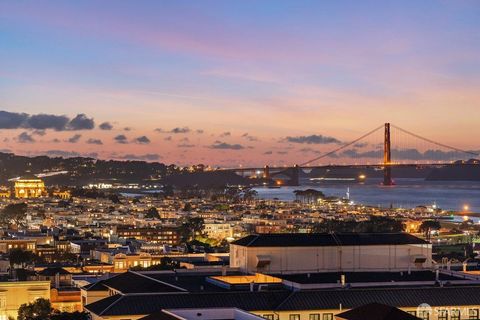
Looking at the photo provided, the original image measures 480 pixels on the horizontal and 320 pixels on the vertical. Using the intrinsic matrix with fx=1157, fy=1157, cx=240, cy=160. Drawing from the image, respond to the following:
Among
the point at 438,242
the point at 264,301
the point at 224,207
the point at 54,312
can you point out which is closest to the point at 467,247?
the point at 438,242

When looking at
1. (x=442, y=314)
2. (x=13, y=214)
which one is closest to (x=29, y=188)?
Result: (x=13, y=214)

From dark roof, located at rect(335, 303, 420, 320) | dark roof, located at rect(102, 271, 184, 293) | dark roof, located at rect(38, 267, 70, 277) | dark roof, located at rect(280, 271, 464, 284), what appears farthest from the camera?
dark roof, located at rect(38, 267, 70, 277)

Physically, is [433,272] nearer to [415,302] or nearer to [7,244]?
[415,302]

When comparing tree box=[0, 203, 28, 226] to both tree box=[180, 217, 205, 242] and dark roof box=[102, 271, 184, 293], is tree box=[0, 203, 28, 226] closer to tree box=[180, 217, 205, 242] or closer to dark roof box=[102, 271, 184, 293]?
tree box=[180, 217, 205, 242]

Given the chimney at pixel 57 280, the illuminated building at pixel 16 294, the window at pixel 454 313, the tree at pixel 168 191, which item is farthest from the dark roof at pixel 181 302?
the tree at pixel 168 191

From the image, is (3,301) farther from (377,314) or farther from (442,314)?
(377,314)

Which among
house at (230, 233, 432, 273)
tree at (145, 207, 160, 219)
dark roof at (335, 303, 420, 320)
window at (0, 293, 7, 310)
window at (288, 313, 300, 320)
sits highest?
house at (230, 233, 432, 273)

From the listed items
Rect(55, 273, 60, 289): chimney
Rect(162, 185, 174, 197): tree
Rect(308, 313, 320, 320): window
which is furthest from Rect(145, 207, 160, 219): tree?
Rect(308, 313, 320, 320): window
